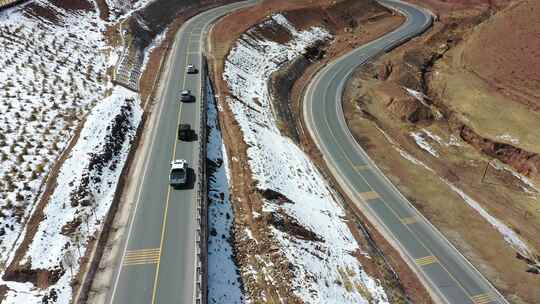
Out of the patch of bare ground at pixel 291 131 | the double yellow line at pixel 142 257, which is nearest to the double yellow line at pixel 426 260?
the patch of bare ground at pixel 291 131

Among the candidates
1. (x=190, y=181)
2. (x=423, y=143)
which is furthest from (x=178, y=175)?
(x=423, y=143)

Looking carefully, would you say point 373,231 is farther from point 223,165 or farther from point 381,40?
point 381,40

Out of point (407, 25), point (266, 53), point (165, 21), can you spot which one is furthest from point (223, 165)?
point (407, 25)

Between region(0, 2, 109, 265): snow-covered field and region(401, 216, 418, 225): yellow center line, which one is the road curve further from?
region(0, 2, 109, 265): snow-covered field

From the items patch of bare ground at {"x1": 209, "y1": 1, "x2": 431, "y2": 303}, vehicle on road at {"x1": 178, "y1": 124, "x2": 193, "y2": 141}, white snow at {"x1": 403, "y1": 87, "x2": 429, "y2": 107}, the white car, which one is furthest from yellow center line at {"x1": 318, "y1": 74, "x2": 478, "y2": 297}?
the white car

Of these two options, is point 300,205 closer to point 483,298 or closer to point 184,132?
point 184,132
